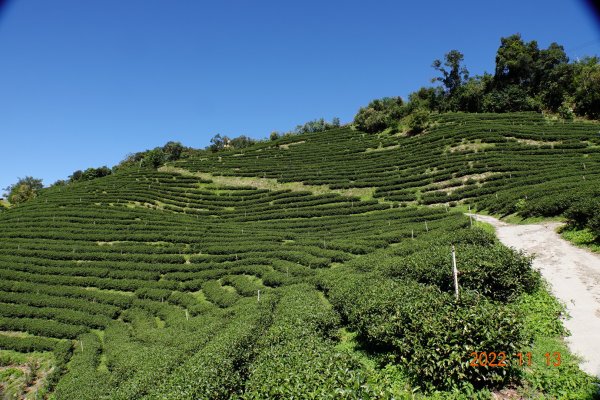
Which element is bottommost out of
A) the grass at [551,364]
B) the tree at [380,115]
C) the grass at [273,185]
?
the grass at [551,364]

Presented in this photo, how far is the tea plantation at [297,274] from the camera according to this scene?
34.5 ft

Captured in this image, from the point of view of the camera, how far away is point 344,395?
783 centimetres

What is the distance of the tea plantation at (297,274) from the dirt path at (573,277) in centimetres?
90

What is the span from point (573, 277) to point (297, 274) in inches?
753

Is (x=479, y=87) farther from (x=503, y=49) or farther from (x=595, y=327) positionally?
(x=595, y=327)

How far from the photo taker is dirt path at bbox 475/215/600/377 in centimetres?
1088

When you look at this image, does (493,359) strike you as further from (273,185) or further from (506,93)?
(506,93)

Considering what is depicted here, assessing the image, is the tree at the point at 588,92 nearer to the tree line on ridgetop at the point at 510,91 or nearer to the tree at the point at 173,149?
the tree line on ridgetop at the point at 510,91

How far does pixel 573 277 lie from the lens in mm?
15820

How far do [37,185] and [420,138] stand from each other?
478 ft

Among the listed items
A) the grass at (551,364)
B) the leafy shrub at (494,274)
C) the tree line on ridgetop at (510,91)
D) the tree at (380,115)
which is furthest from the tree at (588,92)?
the grass at (551,364)

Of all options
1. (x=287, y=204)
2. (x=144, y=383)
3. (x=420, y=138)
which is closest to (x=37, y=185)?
(x=287, y=204)

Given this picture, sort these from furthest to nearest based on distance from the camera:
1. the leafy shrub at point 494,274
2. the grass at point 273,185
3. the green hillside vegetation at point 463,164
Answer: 1. the grass at point 273,185
2. the green hillside vegetation at point 463,164
3. the leafy shrub at point 494,274

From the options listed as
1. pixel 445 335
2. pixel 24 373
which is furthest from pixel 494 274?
pixel 24 373
